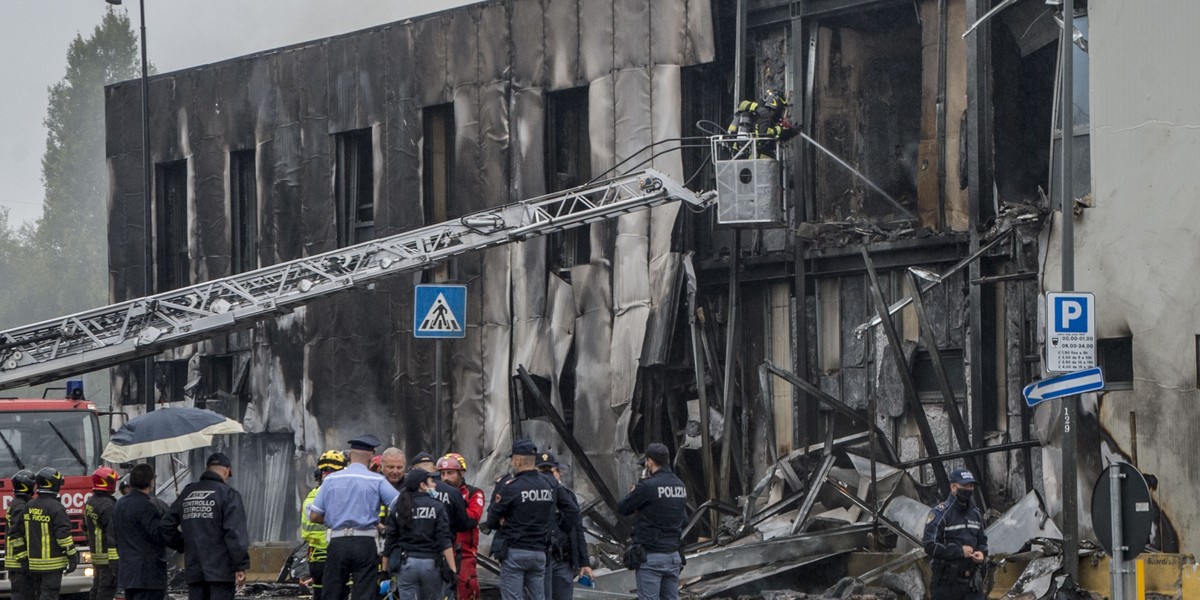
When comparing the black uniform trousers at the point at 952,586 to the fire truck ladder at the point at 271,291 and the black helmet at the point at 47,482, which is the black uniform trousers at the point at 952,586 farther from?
the fire truck ladder at the point at 271,291

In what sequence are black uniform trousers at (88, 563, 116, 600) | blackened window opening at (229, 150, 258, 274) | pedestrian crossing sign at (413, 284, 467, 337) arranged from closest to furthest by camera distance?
black uniform trousers at (88, 563, 116, 600), pedestrian crossing sign at (413, 284, 467, 337), blackened window opening at (229, 150, 258, 274)

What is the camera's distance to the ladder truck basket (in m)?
19.8

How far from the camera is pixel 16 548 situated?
1477cm

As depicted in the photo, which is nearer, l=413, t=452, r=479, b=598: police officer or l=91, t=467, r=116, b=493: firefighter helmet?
l=413, t=452, r=479, b=598: police officer

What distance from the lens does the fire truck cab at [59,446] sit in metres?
18.2

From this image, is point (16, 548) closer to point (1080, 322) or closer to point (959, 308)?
point (1080, 322)

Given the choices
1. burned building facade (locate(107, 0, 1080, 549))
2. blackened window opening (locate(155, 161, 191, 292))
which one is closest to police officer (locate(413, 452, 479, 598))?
burned building facade (locate(107, 0, 1080, 549))

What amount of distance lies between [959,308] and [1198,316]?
3.75m

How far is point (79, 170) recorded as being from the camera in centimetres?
8431

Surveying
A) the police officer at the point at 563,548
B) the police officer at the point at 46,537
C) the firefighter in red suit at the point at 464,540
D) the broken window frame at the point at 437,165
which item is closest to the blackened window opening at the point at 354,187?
the broken window frame at the point at 437,165

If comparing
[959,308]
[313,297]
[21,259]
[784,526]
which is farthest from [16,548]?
[21,259]

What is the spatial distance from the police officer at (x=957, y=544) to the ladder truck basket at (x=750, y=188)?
755 centimetres

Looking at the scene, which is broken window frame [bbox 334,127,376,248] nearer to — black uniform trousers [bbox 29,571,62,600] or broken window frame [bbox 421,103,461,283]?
broken window frame [bbox 421,103,461,283]

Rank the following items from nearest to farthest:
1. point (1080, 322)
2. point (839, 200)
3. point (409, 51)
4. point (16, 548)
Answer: point (1080, 322)
point (16, 548)
point (839, 200)
point (409, 51)
